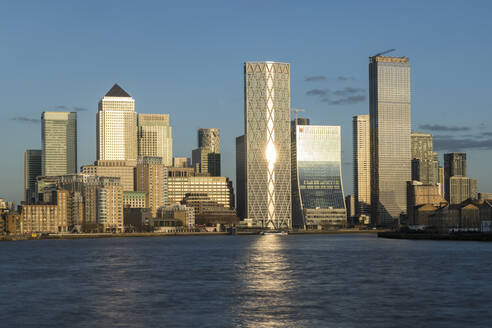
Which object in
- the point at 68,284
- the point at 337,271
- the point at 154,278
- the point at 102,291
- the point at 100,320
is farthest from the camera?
the point at 337,271

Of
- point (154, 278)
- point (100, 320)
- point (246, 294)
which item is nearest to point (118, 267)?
point (154, 278)

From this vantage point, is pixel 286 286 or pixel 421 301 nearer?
pixel 421 301

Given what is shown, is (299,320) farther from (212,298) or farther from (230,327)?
(212,298)

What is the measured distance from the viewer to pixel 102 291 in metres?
80.8

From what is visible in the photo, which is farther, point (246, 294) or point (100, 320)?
point (246, 294)

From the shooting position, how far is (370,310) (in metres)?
65.2

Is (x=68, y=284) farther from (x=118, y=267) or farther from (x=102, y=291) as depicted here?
(x=118, y=267)

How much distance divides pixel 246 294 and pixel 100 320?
19.2 meters

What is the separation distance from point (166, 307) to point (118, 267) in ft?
159

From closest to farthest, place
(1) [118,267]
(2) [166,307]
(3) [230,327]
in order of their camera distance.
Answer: (3) [230,327] < (2) [166,307] < (1) [118,267]

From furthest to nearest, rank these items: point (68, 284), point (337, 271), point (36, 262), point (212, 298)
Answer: point (36, 262) → point (337, 271) → point (68, 284) → point (212, 298)

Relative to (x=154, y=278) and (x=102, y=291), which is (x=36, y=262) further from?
(x=102, y=291)

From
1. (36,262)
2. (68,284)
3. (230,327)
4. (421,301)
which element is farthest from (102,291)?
(36,262)

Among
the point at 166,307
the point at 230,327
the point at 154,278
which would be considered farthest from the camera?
the point at 154,278
